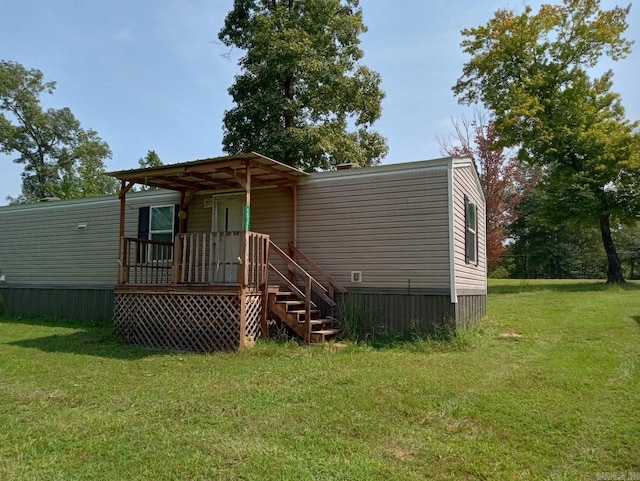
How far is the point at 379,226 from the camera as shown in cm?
858

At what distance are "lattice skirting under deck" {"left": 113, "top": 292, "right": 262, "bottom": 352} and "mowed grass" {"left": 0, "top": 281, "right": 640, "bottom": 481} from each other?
22.2 inches

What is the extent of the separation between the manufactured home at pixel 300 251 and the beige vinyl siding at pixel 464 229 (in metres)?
0.03

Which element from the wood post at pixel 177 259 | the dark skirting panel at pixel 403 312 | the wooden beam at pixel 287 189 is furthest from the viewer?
the wooden beam at pixel 287 189

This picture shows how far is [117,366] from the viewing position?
254 inches

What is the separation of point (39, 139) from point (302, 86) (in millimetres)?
22243

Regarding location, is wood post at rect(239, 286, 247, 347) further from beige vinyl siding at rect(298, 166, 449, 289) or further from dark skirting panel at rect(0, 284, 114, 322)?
dark skirting panel at rect(0, 284, 114, 322)

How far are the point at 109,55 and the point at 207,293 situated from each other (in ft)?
33.1

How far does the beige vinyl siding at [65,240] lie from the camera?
1155 centimetres

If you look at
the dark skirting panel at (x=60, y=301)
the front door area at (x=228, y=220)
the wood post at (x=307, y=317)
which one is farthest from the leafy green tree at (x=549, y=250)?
the dark skirting panel at (x=60, y=301)

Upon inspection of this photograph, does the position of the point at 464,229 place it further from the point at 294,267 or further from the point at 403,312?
the point at 294,267

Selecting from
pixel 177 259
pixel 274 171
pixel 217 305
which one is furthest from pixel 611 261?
pixel 177 259

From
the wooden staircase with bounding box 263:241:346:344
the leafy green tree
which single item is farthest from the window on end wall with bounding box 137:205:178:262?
the leafy green tree

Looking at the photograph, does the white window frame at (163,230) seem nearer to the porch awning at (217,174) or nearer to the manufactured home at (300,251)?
the manufactured home at (300,251)

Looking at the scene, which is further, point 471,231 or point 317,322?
point 471,231
